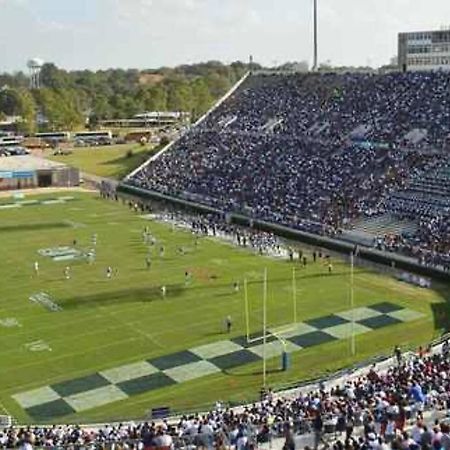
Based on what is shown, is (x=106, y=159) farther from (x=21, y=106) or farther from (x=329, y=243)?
(x=329, y=243)

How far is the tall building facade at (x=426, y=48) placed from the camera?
8850 cm

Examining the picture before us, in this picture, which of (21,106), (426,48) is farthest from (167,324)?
(21,106)

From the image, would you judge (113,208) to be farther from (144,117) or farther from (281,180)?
(144,117)

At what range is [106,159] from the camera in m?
89.9

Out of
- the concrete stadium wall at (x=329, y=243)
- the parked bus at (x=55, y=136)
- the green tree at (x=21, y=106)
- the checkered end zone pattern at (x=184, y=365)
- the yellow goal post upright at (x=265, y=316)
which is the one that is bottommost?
the checkered end zone pattern at (x=184, y=365)

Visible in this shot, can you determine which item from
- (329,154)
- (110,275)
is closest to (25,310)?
(110,275)

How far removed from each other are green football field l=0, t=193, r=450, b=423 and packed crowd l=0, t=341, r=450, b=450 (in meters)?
3.96

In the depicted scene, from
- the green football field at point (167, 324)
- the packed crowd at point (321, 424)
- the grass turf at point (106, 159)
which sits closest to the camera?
the packed crowd at point (321, 424)

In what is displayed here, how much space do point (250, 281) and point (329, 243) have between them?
31.4 feet

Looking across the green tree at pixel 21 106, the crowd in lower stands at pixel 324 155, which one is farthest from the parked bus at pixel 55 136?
the crowd in lower stands at pixel 324 155

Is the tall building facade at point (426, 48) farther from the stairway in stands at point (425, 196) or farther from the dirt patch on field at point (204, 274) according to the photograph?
the dirt patch on field at point (204, 274)

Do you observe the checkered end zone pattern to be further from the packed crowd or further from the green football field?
the packed crowd

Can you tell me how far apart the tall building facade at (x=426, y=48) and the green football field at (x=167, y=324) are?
49055 millimetres

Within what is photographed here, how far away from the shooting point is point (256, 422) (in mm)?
20750
